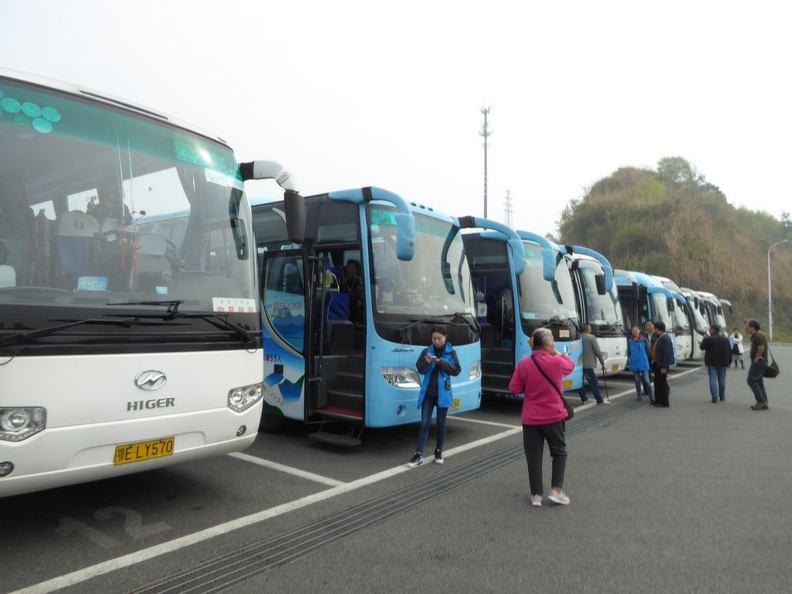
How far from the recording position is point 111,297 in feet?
13.6

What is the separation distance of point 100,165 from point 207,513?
2823 millimetres

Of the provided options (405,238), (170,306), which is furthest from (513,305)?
(170,306)

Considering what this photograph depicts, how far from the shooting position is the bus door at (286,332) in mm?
7426

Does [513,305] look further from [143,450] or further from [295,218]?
[143,450]

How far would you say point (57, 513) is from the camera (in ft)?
15.6

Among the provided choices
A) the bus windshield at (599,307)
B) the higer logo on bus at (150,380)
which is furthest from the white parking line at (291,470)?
the bus windshield at (599,307)

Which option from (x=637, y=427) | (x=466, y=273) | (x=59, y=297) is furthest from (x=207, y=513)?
(x=637, y=427)

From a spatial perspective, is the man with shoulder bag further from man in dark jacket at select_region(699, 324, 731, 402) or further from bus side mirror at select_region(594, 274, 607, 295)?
bus side mirror at select_region(594, 274, 607, 295)

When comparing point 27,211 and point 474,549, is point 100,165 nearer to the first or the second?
point 27,211

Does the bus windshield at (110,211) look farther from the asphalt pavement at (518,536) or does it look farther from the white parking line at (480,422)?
the white parking line at (480,422)

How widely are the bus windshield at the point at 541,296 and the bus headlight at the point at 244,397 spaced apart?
6169 millimetres

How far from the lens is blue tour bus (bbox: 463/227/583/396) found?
33.9 ft

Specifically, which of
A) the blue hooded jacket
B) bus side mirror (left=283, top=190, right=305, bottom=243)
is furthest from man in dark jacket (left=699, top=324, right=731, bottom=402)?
bus side mirror (left=283, top=190, right=305, bottom=243)

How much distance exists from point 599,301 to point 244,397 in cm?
1034
